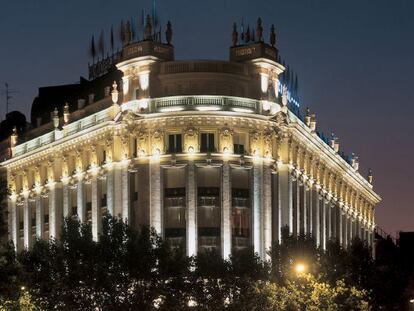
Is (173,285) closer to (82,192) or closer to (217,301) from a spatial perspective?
(217,301)

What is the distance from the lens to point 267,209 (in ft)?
434

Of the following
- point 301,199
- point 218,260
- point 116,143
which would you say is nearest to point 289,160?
point 301,199

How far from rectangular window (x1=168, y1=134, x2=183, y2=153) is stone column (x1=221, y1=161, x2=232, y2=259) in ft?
16.0

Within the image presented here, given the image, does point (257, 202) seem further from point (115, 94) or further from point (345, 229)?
point (345, 229)

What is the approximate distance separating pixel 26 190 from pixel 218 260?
50.9 meters

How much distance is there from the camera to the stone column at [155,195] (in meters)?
129

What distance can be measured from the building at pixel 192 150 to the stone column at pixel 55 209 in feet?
0.68

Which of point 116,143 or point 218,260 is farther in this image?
point 116,143

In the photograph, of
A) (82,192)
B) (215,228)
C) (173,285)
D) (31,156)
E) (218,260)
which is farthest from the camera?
(31,156)

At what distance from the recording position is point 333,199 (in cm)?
16275

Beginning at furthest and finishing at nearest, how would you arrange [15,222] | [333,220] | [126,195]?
[333,220] → [15,222] → [126,195]

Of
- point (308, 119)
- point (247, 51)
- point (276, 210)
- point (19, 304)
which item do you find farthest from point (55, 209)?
point (19, 304)

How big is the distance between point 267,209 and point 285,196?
4.32m

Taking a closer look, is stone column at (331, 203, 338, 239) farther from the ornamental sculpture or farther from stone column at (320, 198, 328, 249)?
the ornamental sculpture
